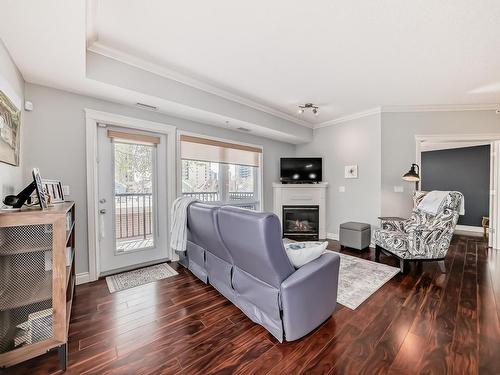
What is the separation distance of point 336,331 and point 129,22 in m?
3.16

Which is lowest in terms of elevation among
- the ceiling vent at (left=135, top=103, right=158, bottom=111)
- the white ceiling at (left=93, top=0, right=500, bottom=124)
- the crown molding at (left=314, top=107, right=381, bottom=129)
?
the ceiling vent at (left=135, top=103, right=158, bottom=111)

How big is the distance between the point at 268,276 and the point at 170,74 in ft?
8.57

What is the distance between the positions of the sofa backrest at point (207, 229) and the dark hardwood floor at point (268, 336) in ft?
1.69

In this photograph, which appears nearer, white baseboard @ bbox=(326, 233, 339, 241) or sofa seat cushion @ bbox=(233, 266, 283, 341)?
sofa seat cushion @ bbox=(233, 266, 283, 341)

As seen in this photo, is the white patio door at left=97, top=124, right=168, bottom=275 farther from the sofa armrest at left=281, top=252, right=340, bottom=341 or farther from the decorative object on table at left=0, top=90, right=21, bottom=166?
the sofa armrest at left=281, top=252, right=340, bottom=341

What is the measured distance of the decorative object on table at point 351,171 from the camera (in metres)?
4.44

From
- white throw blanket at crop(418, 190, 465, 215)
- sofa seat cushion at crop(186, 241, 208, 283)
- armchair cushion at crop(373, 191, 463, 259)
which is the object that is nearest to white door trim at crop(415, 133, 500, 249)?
white throw blanket at crop(418, 190, 465, 215)

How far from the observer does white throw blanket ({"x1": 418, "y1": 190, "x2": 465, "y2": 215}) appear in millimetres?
3011

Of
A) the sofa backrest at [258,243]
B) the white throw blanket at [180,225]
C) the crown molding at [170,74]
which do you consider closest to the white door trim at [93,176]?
the crown molding at [170,74]

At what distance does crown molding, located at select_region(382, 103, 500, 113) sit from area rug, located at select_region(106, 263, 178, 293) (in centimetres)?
457

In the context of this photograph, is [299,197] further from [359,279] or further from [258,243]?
[258,243]

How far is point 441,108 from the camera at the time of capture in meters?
3.96

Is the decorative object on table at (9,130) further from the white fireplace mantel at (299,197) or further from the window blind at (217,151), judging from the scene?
the white fireplace mantel at (299,197)

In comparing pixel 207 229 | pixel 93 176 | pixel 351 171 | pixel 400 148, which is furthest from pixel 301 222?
pixel 93 176
